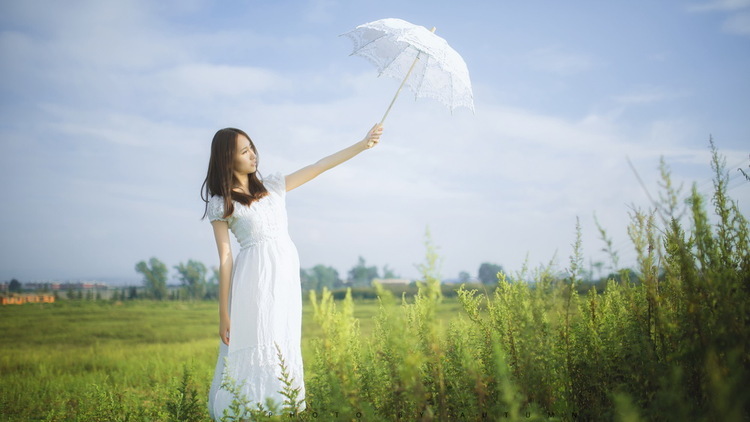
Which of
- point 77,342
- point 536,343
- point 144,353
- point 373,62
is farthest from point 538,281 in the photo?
point 77,342

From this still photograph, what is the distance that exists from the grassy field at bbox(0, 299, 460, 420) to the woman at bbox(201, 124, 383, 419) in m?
0.38

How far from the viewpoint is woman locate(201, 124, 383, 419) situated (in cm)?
324

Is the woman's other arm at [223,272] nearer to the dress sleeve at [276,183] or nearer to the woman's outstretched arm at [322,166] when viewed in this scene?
the dress sleeve at [276,183]

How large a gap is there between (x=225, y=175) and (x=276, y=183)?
44 centimetres

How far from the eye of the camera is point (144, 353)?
14.1 m

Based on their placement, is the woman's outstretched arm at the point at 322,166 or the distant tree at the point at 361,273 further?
the distant tree at the point at 361,273

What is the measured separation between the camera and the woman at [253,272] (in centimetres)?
324

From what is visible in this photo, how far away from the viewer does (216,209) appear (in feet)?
11.4

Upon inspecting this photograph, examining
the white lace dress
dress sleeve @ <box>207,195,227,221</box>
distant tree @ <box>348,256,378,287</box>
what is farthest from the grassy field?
distant tree @ <box>348,256,378,287</box>

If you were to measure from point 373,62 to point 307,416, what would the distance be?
340 centimetres

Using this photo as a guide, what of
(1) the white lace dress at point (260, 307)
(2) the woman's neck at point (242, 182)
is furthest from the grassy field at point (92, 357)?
(2) the woman's neck at point (242, 182)

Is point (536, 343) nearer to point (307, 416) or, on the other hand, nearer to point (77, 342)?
point (307, 416)

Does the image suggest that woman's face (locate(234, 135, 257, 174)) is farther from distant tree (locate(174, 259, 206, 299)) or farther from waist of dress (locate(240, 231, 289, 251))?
distant tree (locate(174, 259, 206, 299))

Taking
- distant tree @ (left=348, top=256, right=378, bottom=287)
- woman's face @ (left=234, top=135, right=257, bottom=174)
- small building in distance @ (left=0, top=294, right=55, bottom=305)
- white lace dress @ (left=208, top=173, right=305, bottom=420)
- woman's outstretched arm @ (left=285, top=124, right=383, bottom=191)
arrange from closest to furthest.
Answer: white lace dress @ (left=208, top=173, right=305, bottom=420) → woman's face @ (left=234, top=135, right=257, bottom=174) → woman's outstretched arm @ (left=285, top=124, right=383, bottom=191) → small building in distance @ (left=0, top=294, right=55, bottom=305) → distant tree @ (left=348, top=256, right=378, bottom=287)
